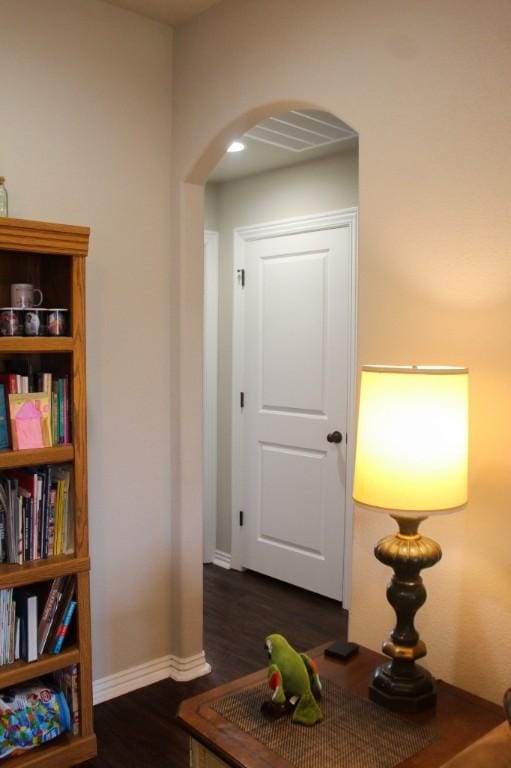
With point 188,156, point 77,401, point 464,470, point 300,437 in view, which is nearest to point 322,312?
point 300,437

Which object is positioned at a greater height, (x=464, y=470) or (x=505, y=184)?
(x=505, y=184)

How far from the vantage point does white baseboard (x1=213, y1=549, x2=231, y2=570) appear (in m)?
4.40

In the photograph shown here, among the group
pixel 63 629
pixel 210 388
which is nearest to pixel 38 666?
pixel 63 629

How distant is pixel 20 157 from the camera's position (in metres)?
2.41

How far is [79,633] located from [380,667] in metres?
1.14

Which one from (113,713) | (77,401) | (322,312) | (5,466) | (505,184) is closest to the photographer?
(505,184)

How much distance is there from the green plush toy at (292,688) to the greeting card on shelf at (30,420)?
1089 mm

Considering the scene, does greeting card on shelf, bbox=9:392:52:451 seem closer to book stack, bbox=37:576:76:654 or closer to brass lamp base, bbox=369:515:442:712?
book stack, bbox=37:576:76:654

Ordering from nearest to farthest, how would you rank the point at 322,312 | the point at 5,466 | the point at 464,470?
the point at 464,470 < the point at 5,466 < the point at 322,312

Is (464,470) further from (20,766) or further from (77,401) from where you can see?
(20,766)

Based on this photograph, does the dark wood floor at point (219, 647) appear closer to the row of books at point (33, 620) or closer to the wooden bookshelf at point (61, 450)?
the wooden bookshelf at point (61, 450)

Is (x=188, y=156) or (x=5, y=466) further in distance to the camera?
(x=188, y=156)

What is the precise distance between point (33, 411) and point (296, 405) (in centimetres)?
199

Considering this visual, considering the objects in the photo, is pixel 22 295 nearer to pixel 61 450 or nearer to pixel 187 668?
pixel 61 450
